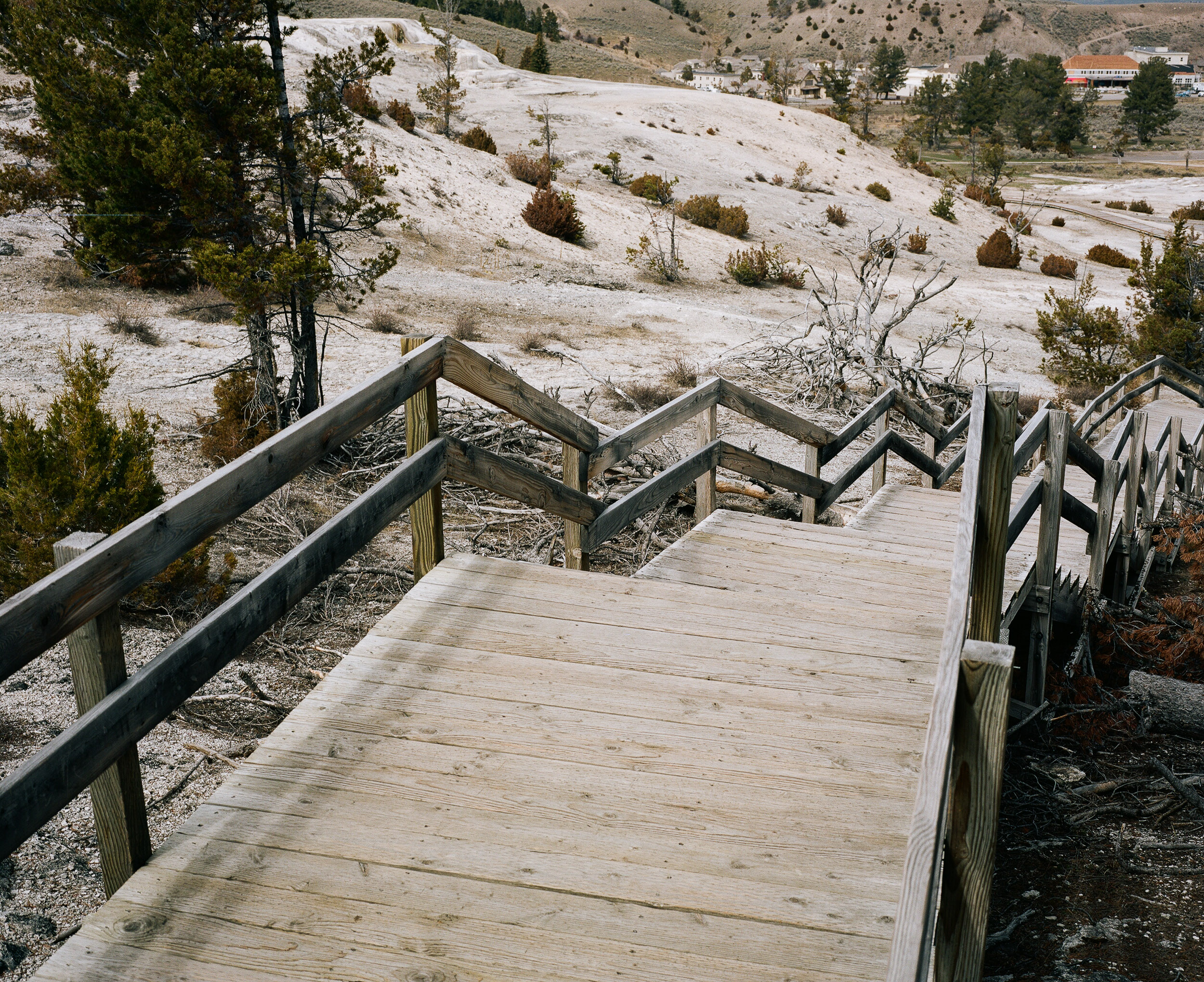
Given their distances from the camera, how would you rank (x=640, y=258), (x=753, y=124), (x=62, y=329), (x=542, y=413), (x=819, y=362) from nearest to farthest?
(x=542, y=413), (x=62, y=329), (x=819, y=362), (x=640, y=258), (x=753, y=124)

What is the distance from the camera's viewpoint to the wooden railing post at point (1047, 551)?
5.04m

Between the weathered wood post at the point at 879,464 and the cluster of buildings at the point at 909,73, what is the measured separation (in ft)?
188

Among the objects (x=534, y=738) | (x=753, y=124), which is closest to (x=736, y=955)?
(x=534, y=738)

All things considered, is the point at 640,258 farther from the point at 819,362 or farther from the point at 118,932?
the point at 118,932

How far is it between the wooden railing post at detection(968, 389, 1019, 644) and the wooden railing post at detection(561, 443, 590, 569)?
2.19 meters

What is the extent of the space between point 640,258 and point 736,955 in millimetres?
19228

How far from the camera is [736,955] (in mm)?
1998

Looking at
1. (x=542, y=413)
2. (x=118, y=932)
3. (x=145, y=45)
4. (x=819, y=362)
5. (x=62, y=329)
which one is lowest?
(x=819, y=362)

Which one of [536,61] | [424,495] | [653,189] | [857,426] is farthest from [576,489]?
[536,61]

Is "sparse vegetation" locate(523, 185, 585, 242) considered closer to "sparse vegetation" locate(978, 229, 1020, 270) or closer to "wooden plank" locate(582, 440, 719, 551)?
"sparse vegetation" locate(978, 229, 1020, 270)

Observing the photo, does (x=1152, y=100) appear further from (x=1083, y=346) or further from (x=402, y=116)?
(x=1083, y=346)

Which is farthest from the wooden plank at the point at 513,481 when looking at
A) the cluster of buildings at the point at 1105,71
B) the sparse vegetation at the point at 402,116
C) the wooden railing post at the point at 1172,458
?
the cluster of buildings at the point at 1105,71

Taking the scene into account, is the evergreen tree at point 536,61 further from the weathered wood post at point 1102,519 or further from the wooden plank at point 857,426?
the weathered wood post at point 1102,519

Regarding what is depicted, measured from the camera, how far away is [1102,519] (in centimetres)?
612
